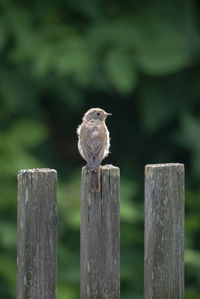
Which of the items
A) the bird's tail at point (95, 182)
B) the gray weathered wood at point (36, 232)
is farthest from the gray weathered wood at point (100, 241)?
the gray weathered wood at point (36, 232)

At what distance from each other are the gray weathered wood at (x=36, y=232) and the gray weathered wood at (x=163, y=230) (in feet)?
1.50

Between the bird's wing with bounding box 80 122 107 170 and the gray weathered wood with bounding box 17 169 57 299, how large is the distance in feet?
4.51

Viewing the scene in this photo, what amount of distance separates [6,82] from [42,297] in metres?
4.57

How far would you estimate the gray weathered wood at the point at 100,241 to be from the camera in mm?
3326

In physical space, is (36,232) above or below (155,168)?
below

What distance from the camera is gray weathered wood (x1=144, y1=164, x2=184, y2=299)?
338cm

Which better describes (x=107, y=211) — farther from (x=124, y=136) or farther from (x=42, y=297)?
(x=124, y=136)

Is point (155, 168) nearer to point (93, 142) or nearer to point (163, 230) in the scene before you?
point (163, 230)

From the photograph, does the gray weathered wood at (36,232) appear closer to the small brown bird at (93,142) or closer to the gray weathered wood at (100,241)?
the gray weathered wood at (100,241)

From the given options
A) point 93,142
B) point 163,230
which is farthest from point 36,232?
point 93,142

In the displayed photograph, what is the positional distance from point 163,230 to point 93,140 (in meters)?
2.02

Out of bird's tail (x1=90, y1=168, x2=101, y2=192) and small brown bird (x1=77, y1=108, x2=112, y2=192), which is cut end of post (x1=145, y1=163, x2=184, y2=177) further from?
small brown bird (x1=77, y1=108, x2=112, y2=192)

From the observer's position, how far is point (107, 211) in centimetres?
336

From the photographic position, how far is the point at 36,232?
328 centimetres
